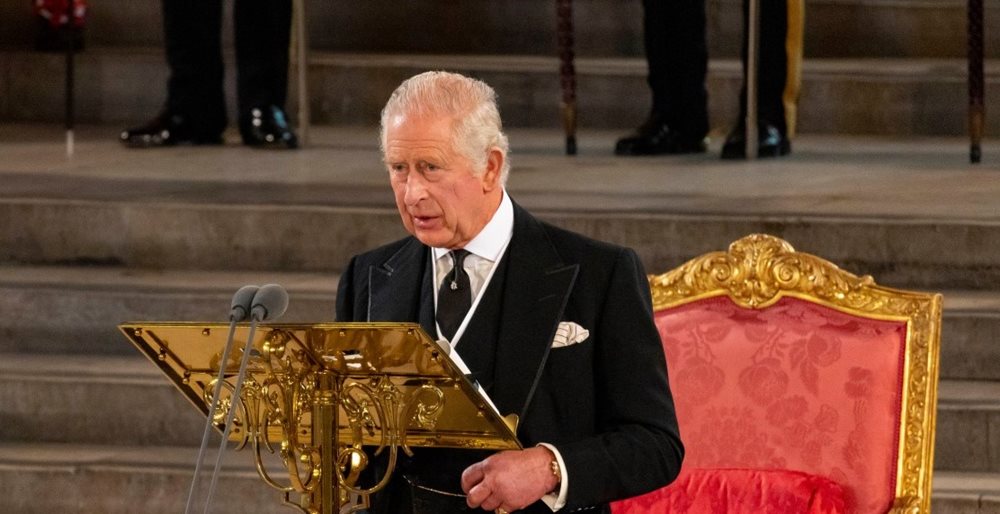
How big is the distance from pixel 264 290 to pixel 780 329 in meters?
1.33

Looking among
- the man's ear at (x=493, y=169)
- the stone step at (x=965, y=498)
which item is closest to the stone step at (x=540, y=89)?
the stone step at (x=965, y=498)

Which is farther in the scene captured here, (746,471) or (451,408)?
(746,471)

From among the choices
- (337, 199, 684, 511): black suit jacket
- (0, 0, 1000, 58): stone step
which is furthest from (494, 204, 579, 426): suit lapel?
(0, 0, 1000, 58): stone step

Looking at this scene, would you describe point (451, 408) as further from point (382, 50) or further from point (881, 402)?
point (382, 50)

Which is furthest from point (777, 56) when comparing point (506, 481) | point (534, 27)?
point (506, 481)

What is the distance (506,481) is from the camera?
6.91ft

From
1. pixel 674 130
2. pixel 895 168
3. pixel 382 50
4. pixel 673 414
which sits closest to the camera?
pixel 673 414

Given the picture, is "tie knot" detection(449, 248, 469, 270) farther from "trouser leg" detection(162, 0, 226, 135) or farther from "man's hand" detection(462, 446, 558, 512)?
"trouser leg" detection(162, 0, 226, 135)

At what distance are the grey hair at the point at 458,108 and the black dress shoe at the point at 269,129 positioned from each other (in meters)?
4.13

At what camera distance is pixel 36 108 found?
7.17 metres

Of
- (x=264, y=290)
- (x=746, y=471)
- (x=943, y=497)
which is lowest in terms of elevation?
(x=943, y=497)

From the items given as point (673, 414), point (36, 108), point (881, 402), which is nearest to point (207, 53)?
point (36, 108)

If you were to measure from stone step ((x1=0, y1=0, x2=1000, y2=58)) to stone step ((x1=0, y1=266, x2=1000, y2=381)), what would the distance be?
298 centimetres

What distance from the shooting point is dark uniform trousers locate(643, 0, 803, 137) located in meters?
5.96
